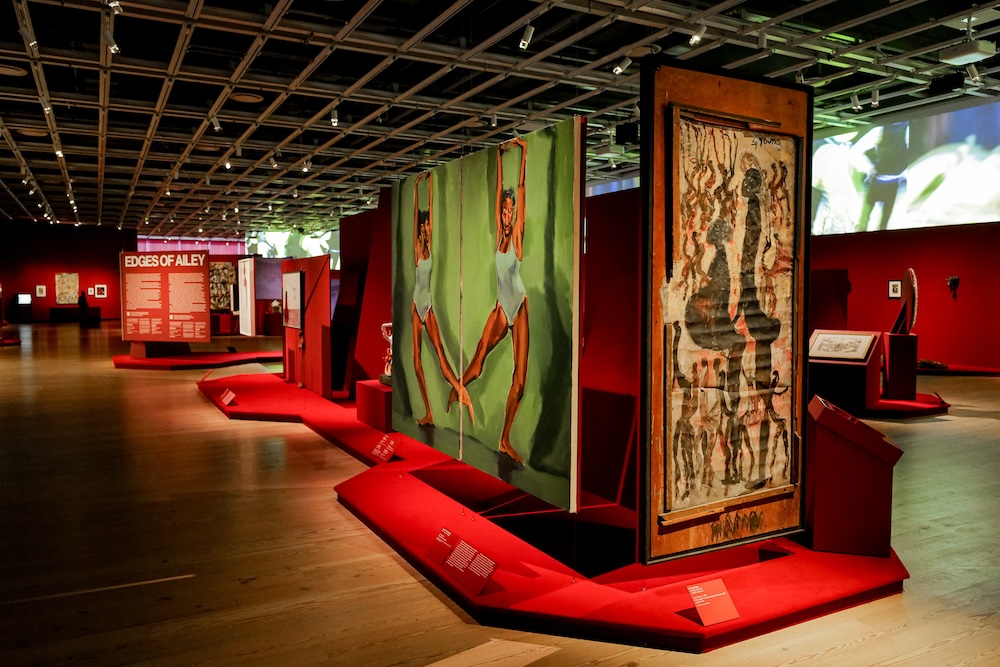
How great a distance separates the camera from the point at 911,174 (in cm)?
1373

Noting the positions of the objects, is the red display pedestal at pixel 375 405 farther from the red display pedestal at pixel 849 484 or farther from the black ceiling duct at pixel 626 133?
the black ceiling duct at pixel 626 133

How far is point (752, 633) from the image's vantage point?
311 centimetres

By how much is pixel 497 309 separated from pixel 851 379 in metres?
6.56

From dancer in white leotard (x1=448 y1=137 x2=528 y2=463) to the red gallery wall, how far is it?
98.6 feet

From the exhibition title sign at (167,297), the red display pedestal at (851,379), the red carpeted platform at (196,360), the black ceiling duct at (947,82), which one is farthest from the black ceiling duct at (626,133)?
the red carpeted platform at (196,360)

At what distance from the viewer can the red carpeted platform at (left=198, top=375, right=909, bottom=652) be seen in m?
3.13

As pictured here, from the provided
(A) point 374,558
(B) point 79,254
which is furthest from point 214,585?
(B) point 79,254

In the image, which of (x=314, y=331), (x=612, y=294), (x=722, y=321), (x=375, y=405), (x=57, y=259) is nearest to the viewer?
(x=722, y=321)

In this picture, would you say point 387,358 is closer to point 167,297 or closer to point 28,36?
point 28,36

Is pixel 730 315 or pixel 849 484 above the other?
pixel 730 315

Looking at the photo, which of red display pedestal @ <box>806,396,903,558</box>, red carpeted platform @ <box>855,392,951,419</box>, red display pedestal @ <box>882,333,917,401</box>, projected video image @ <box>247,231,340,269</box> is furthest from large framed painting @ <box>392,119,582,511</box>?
projected video image @ <box>247,231,340,269</box>

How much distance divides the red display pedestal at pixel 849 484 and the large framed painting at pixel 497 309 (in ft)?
4.37

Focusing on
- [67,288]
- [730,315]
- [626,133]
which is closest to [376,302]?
[730,315]

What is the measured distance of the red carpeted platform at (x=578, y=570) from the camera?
123 inches
